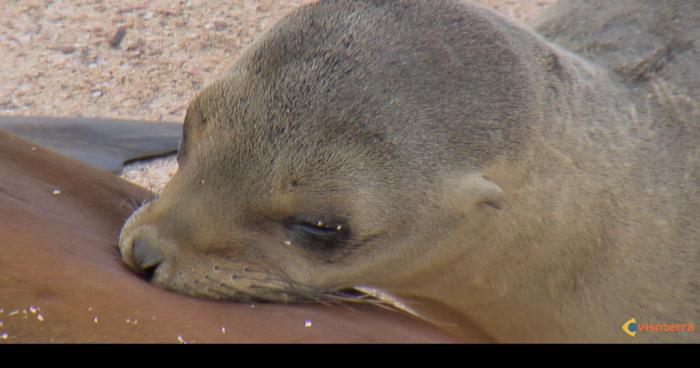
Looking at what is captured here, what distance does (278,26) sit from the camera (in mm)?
2322

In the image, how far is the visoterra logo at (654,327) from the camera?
102 inches

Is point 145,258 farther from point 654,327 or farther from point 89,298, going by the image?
point 654,327

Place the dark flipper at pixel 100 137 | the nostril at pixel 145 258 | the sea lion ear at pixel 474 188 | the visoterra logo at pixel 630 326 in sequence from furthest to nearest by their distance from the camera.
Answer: the dark flipper at pixel 100 137
the visoterra logo at pixel 630 326
the sea lion ear at pixel 474 188
the nostril at pixel 145 258

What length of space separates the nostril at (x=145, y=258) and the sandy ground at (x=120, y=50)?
2590 millimetres

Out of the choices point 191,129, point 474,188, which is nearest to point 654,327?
point 474,188

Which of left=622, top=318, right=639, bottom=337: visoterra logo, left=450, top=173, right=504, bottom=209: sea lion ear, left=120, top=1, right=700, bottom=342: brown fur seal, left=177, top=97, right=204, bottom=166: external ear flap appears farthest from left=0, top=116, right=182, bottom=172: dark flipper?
left=622, top=318, right=639, bottom=337: visoterra logo

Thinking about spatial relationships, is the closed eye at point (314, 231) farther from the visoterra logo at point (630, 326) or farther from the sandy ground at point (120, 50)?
the sandy ground at point (120, 50)

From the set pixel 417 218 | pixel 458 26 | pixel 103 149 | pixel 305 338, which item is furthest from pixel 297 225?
pixel 103 149

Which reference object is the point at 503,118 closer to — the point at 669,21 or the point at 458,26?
the point at 458,26

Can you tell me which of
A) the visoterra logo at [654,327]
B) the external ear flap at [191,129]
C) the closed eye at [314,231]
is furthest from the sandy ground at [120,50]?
the closed eye at [314,231]

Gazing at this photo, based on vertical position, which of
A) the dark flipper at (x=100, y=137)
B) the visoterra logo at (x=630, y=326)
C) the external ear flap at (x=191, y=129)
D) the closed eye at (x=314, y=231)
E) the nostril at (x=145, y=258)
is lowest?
the dark flipper at (x=100, y=137)

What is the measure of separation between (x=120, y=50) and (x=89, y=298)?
3.91 metres

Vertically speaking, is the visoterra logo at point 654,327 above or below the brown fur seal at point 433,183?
below

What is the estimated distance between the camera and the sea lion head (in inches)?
81.6
